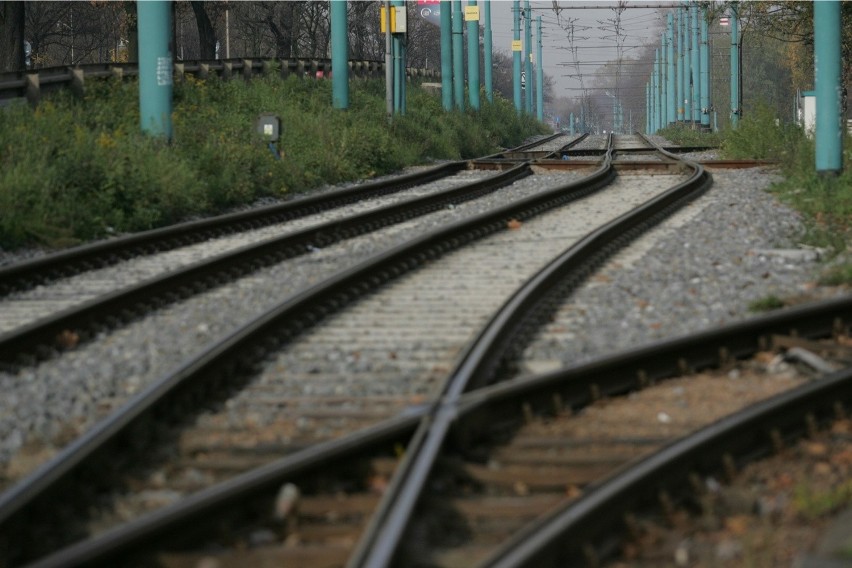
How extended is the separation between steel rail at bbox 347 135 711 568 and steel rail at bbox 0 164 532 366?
103 inches

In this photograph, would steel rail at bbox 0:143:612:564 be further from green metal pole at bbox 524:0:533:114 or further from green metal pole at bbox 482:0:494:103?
green metal pole at bbox 524:0:533:114

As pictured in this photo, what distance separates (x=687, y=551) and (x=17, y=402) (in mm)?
3715

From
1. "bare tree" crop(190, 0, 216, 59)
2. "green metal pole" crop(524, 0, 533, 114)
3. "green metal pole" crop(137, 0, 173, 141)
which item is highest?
"green metal pole" crop(524, 0, 533, 114)

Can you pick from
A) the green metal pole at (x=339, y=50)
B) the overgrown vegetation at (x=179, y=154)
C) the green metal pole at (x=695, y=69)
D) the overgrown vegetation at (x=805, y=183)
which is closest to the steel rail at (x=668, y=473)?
the overgrown vegetation at (x=805, y=183)

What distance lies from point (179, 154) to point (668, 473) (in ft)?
48.1

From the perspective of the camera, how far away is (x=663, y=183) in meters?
21.9

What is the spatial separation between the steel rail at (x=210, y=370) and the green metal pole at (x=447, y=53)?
2775 cm

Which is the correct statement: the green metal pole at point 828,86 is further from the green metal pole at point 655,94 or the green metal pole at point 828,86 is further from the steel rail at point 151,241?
the green metal pole at point 655,94

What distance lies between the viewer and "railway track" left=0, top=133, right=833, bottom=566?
4461 millimetres

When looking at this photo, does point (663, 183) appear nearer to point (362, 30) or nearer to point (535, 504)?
point (535, 504)

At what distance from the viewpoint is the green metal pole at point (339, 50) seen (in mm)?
27641

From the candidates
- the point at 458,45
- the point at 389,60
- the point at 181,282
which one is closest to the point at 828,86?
the point at 181,282

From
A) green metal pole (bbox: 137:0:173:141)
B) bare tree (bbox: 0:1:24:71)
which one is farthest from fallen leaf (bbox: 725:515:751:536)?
bare tree (bbox: 0:1:24:71)

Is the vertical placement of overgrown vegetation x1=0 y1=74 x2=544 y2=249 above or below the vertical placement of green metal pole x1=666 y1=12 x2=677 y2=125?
below
